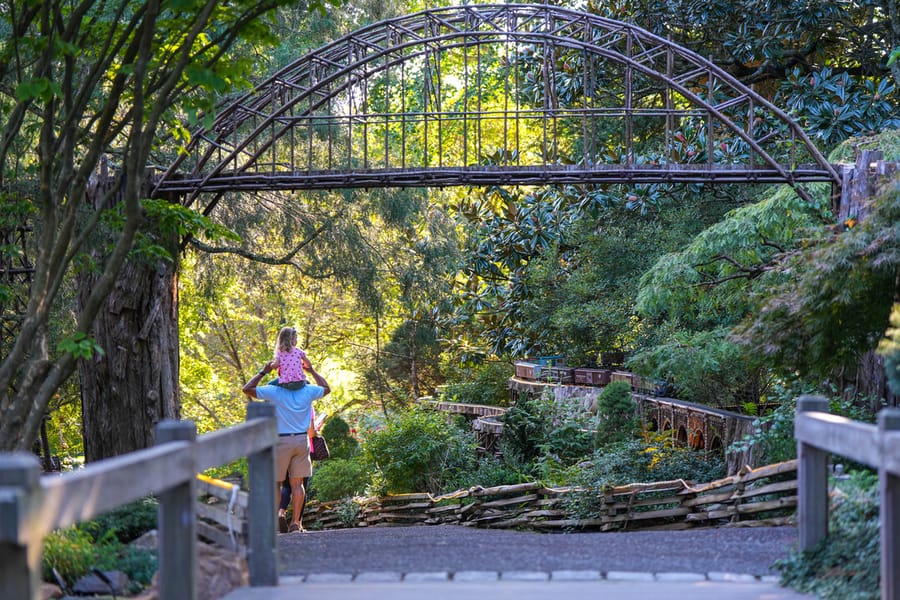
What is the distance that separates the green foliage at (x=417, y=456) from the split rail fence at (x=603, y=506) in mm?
558

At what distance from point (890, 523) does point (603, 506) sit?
24.0ft

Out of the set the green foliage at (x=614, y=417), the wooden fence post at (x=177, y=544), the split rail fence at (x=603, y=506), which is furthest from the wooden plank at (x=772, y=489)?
the wooden fence post at (x=177, y=544)

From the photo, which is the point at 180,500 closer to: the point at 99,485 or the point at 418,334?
the point at 99,485

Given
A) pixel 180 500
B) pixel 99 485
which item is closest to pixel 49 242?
pixel 180 500

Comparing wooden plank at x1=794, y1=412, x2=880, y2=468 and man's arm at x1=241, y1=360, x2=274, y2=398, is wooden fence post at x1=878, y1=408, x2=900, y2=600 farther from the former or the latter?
man's arm at x1=241, y1=360, x2=274, y2=398

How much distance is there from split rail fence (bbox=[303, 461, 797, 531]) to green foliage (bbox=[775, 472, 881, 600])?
7.59 feet

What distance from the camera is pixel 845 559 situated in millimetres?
5148

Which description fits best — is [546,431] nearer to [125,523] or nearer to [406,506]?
[406,506]

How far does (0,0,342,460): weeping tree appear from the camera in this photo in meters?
7.22

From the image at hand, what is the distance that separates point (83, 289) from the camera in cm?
1147

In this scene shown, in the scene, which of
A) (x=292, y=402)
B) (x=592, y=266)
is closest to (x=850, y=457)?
(x=292, y=402)

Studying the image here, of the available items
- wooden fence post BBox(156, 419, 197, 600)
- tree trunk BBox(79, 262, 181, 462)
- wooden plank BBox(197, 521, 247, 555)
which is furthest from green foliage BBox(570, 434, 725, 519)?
wooden fence post BBox(156, 419, 197, 600)

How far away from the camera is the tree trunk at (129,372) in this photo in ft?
38.7

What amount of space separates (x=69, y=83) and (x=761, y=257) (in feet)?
27.1
